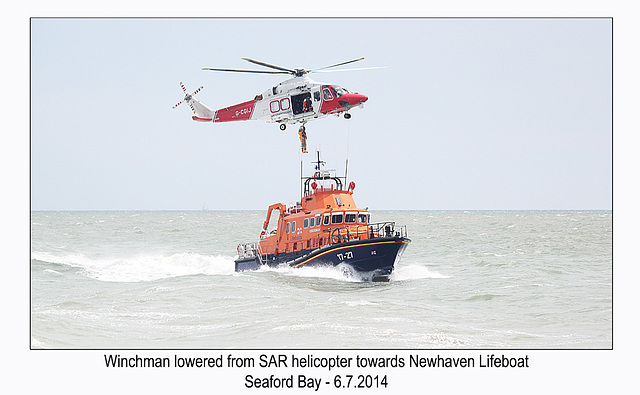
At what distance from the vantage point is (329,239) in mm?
23438

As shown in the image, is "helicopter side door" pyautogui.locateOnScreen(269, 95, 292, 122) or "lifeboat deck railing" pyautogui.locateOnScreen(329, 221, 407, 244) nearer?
"lifeboat deck railing" pyautogui.locateOnScreen(329, 221, 407, 244)

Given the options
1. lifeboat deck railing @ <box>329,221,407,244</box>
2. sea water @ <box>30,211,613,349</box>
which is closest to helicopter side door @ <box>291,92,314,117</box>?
lifeboat deck railing @ <box>329,221,407,244</box>

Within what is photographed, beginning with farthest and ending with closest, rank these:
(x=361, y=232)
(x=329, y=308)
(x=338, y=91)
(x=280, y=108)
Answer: (x=280, y=108) < (x=361, y=232) < (x=338, y=91) < (x=329, y=308)

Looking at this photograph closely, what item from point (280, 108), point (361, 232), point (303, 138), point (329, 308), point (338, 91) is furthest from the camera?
point (303, 138)

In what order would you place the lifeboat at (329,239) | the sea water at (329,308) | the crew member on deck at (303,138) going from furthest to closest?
the crew member on deck at (303,138) → the lifeboat at (329,239) → the sea water at (329,308)

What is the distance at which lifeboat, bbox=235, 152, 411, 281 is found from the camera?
880 inches

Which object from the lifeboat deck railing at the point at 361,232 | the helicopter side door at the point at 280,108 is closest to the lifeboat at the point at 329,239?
the lifeboat deck railing at the point at 361,232

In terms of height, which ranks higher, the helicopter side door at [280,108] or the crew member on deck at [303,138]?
the helicopter side door at [280,108]

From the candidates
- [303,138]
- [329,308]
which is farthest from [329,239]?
[329,308]

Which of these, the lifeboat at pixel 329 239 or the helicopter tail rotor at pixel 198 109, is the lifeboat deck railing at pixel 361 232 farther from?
the helicopter tail rotor at pixel 198 109

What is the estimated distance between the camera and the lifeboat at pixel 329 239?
22.3 meters

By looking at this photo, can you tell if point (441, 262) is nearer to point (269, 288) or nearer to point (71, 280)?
point (269, 288)

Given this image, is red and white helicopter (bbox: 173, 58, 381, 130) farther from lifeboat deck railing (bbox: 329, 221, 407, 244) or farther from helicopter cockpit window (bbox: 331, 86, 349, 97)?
lifeboat deck railing (bbox: 329, 221, 407, 244)

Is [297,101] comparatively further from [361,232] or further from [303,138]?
[361,232]
